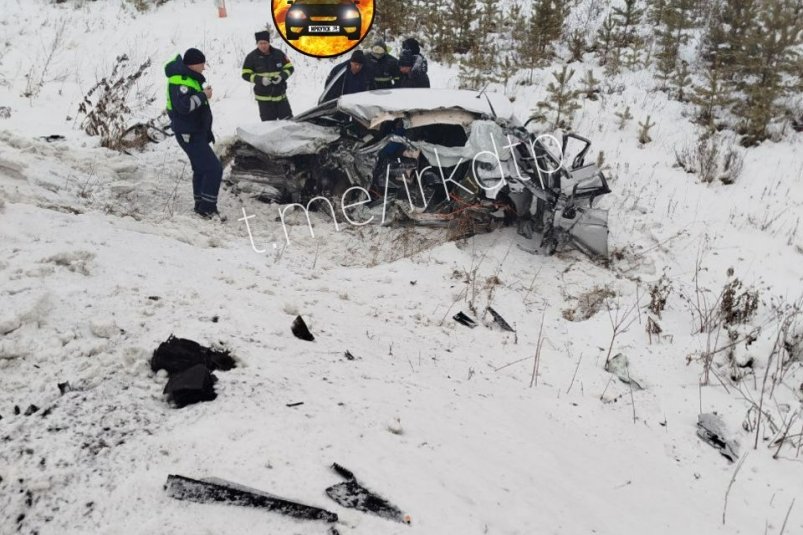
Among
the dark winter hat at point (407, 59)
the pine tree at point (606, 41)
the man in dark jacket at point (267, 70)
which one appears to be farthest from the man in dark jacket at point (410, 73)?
the pine tree at point (606, 41)

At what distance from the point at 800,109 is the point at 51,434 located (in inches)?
420

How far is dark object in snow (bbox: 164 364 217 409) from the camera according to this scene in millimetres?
2557

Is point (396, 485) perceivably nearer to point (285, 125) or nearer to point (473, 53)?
point (285, 125)

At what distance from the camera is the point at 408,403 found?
300cm

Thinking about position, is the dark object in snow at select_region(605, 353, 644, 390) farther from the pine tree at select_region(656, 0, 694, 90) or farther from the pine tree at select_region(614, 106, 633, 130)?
the pine tree at select_region(656, 0, 694, 90)

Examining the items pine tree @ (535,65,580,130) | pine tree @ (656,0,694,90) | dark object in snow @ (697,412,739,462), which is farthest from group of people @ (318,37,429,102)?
dark object in snow @ (697,412,739,462)

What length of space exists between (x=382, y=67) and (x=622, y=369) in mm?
5762

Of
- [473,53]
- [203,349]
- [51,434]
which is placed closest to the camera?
[51,434]

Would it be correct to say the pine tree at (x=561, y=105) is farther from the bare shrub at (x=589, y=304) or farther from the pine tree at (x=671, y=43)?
the bare shrub at (x=589, y=304)

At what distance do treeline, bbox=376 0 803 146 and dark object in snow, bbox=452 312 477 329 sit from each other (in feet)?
19.5

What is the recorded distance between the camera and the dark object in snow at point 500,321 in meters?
4.48

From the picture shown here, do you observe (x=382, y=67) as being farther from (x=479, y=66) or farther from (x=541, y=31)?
(x=541, y=31)

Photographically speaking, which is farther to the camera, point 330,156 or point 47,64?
point 47,64

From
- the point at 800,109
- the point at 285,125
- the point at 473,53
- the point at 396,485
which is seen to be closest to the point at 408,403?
the point at 396,485
